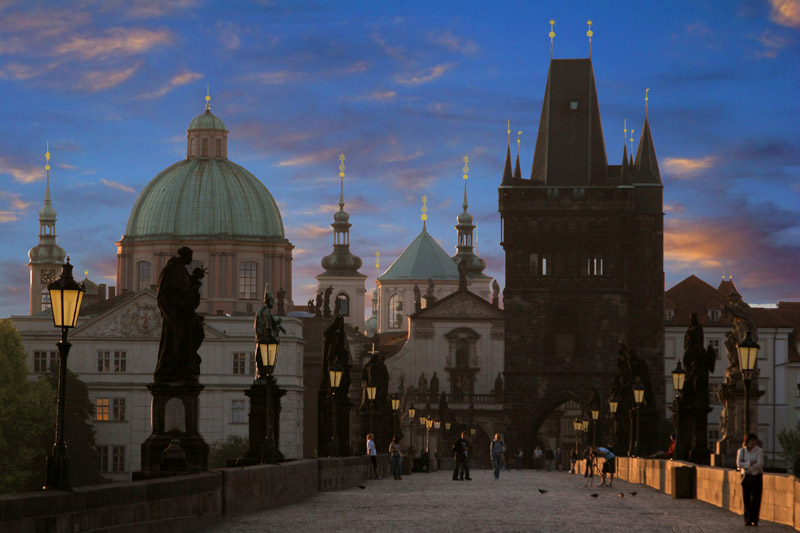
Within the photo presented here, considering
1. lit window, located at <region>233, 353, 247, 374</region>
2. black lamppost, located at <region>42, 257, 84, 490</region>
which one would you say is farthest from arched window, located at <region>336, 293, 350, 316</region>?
black lamppost, located at <region>42, 257, 84, 490</region>

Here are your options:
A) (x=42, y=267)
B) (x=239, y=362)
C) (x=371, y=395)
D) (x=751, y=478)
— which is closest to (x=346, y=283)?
(x=42, y=267)

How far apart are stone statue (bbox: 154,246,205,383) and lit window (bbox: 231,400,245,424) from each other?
91.5m

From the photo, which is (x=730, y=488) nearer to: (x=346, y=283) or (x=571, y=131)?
(x=571, y=131)

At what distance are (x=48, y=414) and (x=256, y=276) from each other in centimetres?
5787

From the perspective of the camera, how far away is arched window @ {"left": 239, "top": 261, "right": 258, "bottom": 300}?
485 feet

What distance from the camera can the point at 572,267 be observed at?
4774 inches

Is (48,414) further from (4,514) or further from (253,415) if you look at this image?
(4,514)

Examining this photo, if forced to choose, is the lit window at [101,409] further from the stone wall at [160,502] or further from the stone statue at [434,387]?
the stone wall at [160,502]

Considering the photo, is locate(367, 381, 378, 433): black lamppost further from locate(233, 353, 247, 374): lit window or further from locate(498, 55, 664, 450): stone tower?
locate(233, 353, 247, 374): lit window

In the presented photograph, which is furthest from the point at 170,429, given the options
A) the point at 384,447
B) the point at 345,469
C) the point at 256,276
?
the point at 256,276

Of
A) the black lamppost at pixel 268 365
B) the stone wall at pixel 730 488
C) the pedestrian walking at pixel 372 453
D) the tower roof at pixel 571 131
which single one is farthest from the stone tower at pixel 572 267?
the black lamppost at pixel 268 365

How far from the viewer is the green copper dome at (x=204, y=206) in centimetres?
15075

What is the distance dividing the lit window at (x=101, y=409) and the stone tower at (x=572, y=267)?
29340mm

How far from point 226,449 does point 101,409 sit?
1248cm
